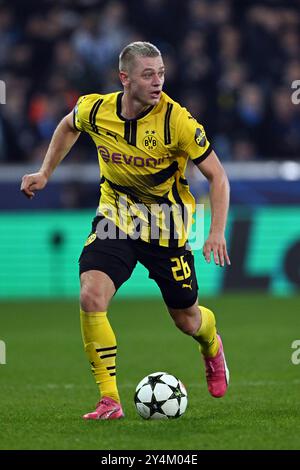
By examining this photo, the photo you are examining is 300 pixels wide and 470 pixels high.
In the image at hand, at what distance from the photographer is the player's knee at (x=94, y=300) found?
639 centimetres

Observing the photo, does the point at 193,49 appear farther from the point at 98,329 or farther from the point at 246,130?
the point at 98,329

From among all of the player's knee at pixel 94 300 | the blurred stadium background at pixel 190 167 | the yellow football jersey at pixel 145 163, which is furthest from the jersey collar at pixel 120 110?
the blurred stadium background at pixel 190 167

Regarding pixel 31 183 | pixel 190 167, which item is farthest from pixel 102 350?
pixel 190 167

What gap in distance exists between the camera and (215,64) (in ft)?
53.5

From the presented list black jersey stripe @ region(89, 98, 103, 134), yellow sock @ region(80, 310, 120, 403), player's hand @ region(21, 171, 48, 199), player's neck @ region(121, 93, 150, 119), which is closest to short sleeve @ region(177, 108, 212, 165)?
player's neck @ region(121, 93, 150, 119)

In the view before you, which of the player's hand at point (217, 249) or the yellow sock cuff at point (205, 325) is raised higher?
the player's hand at point (217, 249)

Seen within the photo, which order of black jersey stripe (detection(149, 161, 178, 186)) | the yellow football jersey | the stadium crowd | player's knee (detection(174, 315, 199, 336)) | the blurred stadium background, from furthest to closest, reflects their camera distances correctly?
the stadium crowd < the blurred stadium background < player's knee (detection(174, 315, 199, 336)) < black jersey stripe (detection(149, 161, 178, 186)) < the yellow football jersey

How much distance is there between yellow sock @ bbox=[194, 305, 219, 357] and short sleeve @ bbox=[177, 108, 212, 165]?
1.22 m

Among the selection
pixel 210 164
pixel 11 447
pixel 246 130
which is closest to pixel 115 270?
pixel 210 164

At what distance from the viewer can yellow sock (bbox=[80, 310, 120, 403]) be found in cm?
645

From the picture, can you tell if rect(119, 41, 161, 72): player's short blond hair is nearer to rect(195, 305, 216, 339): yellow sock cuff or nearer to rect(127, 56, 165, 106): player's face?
rect(127, 56, 165, 106): player's face

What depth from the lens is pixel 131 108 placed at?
6.66m

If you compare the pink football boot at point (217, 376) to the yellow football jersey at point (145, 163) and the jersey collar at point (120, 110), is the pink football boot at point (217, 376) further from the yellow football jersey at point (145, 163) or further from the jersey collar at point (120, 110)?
the jersey collar at point (120, 110)

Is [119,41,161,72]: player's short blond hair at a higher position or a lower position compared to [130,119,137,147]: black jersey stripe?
higher
